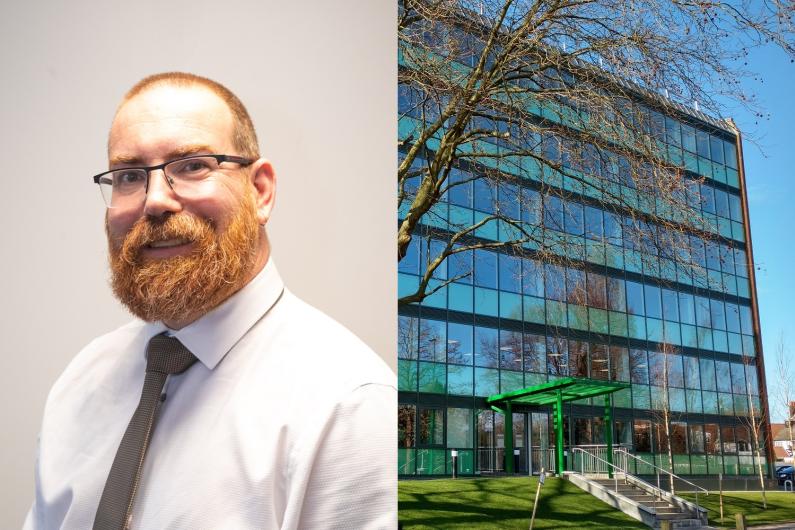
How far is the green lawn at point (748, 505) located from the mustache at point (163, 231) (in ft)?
Answer: 14.4

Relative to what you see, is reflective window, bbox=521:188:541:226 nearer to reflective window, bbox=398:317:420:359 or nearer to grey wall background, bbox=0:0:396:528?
reflective window, bbox=398:317:420:359

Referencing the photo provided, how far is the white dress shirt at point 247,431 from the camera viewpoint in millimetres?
1385

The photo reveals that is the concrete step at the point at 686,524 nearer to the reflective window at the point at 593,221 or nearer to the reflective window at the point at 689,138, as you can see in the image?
the reflective window at the point at 593,221

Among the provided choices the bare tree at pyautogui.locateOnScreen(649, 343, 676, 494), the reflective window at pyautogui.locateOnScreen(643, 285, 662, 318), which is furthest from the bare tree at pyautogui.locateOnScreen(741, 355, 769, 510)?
the reflective window at pyautogui.locateOnScreen(643, 285, 662, 318)

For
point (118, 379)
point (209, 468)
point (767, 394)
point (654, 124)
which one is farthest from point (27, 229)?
point (767, 394)

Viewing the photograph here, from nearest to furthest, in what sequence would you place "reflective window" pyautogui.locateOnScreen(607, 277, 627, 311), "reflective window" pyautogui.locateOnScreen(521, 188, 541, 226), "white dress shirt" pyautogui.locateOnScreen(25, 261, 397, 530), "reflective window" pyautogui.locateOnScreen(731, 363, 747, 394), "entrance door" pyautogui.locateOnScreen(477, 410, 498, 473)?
"white dress shirt" pyautogui.locateOnScreen(25, 261, 397, 530) → "entrance door" pyautogui.locateOnScreen(477, 410, 498, 473) → "reflective window" pyautogui.locateOnScreen(521, 188, 541, 226) → "reflective window" pyautogui.locateOnScreen(607, 277, 627, 311) → "reflective window" pyautogui.locateOnScreen(731, 363, 747, 394)

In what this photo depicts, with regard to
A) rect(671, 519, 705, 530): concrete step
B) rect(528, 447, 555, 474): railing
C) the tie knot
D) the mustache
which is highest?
the mustache

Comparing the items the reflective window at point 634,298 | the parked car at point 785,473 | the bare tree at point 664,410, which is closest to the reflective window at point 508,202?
the reflective window at point 634,298

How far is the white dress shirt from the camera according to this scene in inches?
54.5

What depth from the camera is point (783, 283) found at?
6.14 meters

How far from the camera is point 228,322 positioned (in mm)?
1615

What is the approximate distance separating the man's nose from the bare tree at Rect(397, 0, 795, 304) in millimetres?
2506

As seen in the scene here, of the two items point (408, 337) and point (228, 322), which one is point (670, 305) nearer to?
point (408, 337)

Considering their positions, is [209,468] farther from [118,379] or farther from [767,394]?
[767,394]
